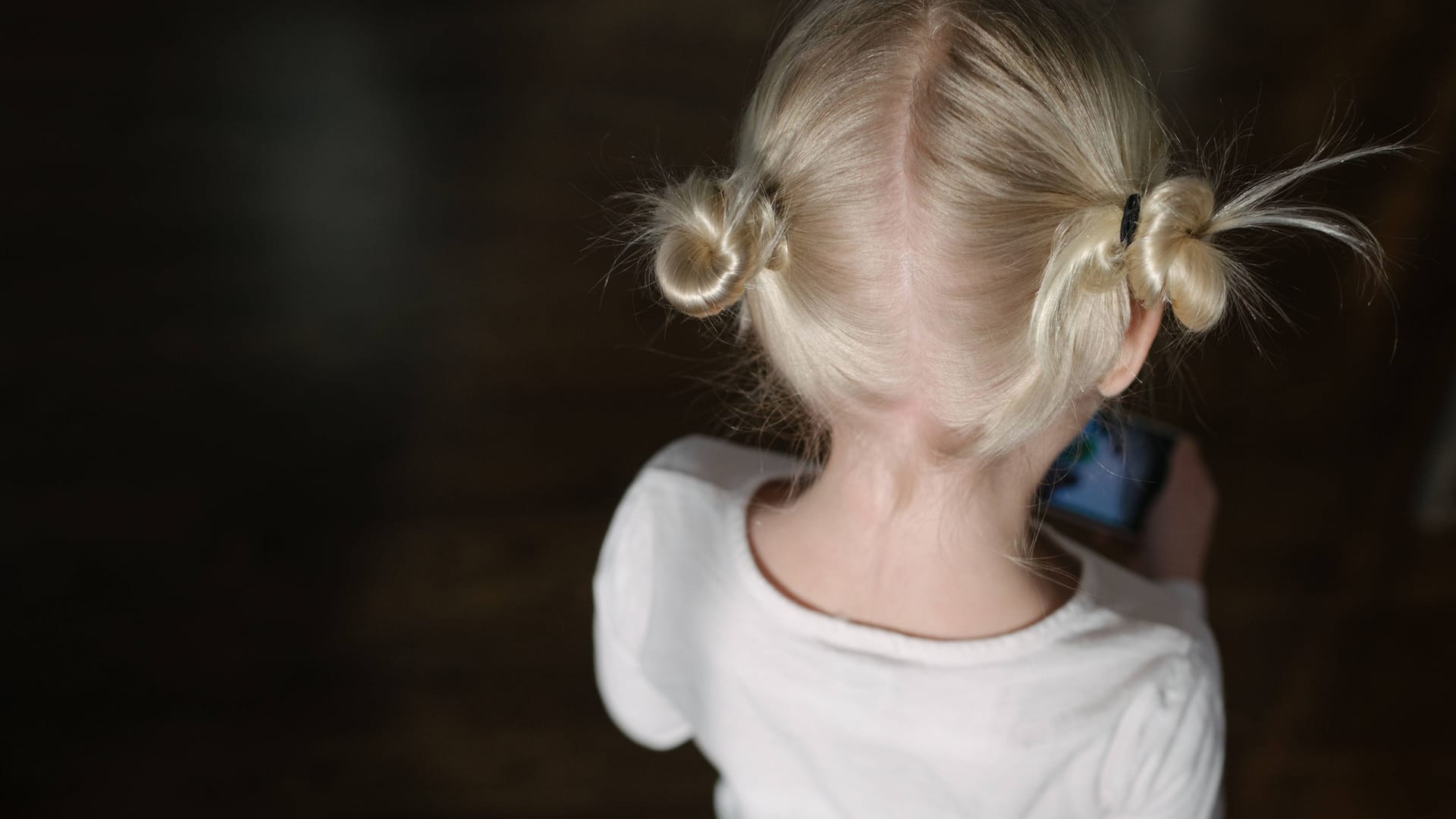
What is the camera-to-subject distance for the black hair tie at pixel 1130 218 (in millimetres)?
487

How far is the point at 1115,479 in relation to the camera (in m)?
0.89

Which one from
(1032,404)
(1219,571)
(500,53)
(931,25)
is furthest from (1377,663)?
(500,53)

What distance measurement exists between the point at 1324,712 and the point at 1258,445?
0.34 m

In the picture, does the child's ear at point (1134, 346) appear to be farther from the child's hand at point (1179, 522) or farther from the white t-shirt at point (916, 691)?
the child's hand at point (1179, 522)

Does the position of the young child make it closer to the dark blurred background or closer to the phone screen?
the phone screen

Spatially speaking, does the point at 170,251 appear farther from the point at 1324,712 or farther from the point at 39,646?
the point at 1324,712

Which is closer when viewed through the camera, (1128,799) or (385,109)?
(1128,799)

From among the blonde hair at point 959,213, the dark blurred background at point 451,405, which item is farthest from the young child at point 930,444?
the dark blurred background at point 451,405

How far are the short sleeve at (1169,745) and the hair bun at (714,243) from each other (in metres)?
0.34

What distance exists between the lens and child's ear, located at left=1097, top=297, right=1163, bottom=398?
559mm

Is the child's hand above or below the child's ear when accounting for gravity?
below

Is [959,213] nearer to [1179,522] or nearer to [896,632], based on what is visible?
[896,632]

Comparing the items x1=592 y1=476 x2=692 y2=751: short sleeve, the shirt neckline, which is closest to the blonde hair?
the shirt neckline

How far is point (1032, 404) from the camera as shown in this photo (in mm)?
539
